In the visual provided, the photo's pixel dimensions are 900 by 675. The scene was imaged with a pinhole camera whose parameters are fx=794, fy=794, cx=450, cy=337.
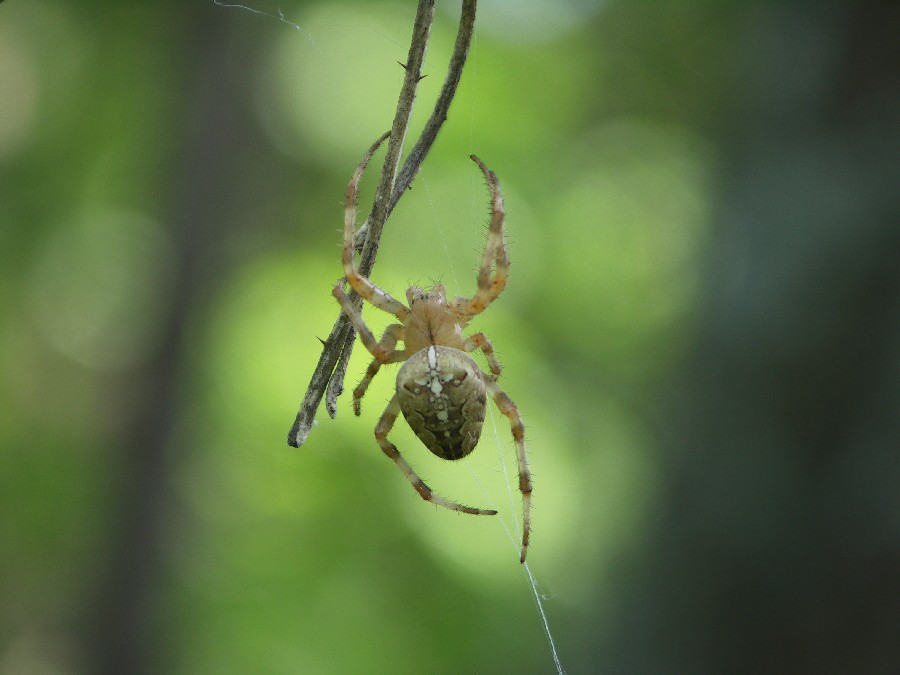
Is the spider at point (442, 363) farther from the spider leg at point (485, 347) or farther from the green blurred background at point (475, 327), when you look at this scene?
the green blurred background at point (475, 327)

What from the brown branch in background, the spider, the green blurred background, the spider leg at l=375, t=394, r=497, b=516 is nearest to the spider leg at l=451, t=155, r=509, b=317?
the spider

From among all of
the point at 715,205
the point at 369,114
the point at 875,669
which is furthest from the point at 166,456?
the point at 875,669

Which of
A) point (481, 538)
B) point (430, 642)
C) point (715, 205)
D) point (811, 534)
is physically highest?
point (715, 205)

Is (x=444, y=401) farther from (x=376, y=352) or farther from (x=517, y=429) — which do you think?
(x=517, y=429)

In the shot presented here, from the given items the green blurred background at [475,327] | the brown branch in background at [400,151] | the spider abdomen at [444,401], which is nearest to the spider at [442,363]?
the spider abdomen at [444,401]

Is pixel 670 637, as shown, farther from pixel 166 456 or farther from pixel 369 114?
pixel 369 114
